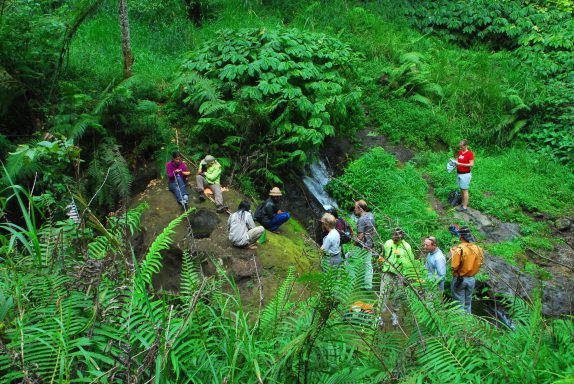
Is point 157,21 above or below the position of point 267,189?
above

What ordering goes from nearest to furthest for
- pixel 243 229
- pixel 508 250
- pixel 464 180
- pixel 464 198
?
pixel 243 229
pixel 508 250
pixel 464 180
pixel 464 198

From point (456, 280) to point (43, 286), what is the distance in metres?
5.73

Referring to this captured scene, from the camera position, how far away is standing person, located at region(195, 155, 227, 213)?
352 inches

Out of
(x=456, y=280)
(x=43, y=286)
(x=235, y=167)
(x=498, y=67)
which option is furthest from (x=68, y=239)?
(x=498, y=67)

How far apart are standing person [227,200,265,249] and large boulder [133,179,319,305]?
0.49 feet

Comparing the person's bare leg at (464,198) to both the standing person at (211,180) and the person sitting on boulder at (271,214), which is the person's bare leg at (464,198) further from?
the standing person at (211,180)

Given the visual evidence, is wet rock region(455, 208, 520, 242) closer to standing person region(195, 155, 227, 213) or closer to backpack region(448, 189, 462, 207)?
backpack region(448, 189, 462, 207)

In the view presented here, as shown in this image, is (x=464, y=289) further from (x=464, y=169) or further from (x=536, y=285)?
(x=464, y=169)

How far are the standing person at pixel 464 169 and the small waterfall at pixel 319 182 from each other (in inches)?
108

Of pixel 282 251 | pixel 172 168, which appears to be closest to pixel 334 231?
pixel 282 251

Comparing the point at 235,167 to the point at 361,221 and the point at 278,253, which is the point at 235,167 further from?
the point at 361,221

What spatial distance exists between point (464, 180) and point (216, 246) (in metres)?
5.93

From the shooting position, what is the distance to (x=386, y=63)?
1572 cm

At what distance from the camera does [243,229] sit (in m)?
7.79
